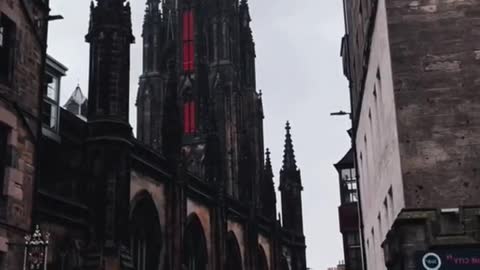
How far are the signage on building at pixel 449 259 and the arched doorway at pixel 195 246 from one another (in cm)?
2431

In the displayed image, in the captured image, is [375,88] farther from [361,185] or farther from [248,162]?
[248,162]

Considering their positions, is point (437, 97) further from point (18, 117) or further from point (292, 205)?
point (292, 205)

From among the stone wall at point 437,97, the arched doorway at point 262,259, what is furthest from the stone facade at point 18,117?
the arched doorway at point 262,259

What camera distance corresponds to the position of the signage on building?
48.6 feet

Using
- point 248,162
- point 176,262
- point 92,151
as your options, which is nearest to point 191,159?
point 248,162

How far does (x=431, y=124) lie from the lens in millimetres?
15820

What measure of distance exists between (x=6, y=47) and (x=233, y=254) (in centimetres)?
2959

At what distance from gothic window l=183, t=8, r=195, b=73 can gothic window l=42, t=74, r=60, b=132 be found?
63.9 m

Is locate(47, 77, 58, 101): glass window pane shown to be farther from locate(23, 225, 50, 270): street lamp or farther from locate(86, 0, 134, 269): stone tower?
locate(23, 225, 50, 270): street lamp

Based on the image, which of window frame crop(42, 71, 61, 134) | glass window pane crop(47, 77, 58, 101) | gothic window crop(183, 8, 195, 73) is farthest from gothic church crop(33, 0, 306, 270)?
gothic window crop(183, 8, 195, 73)

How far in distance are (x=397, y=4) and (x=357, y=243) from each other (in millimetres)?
31285

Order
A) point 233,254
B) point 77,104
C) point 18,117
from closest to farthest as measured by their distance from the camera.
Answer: point 18,117
point 233,254
point 77,104

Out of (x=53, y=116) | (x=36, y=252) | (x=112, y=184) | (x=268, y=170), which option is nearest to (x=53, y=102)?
(x=53, y=116)

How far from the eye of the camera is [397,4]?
16.8 metres
